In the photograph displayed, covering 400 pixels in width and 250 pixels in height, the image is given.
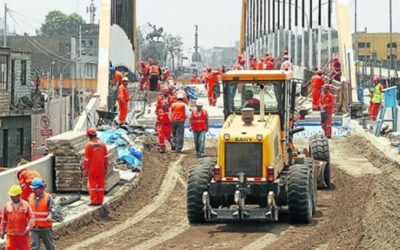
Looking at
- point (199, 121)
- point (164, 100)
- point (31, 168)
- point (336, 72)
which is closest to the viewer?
point (31, 168)

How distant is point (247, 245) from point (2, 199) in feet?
14.5

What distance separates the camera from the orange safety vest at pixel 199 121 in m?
23.2

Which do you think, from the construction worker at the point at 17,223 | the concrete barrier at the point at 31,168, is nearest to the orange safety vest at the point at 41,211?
the construction worker at the point at 17,223

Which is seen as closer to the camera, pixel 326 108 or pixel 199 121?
pixel 199 121

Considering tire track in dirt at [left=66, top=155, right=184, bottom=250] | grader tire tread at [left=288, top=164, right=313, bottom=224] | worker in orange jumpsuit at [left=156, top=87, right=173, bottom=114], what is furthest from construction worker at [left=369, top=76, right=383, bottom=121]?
grader tire tread at [left=288, top=164, right=313, bottom=224]

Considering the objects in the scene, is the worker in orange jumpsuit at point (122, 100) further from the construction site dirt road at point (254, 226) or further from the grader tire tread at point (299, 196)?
the grader tire tread at point (299, 196)

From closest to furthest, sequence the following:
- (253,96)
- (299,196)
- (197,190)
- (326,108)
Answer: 1. (299,196)
2. (197,190)
3. (253,96)
4. (326,108)

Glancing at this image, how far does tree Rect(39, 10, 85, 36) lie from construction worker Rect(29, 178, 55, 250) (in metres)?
162

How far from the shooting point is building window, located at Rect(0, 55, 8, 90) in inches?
1649

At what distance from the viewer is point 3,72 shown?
1671 inches

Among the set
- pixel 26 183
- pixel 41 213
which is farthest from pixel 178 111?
pixel 41 213

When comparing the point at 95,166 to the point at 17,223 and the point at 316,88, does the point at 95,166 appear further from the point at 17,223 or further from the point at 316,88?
the point at 316,88

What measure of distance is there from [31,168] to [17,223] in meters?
5.48

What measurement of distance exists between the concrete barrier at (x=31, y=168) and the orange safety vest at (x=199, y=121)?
6340 millimetres
